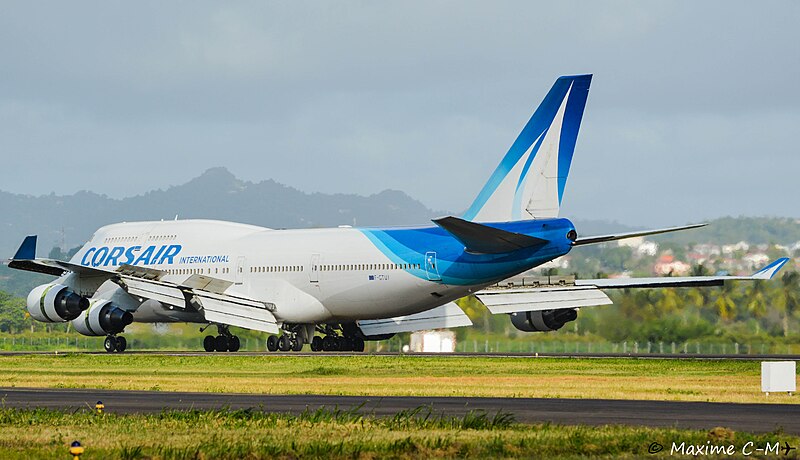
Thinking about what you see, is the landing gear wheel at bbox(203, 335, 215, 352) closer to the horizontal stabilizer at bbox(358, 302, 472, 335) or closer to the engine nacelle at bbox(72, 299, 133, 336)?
the engine nacelle at bbox(72, 299, 133, 336)

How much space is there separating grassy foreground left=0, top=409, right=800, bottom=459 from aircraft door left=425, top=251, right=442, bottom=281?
93.5 ft

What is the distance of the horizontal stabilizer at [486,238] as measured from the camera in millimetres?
47562

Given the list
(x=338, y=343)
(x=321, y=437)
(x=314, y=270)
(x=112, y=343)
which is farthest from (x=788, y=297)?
(x=321, y=437)

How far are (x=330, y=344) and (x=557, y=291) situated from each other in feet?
39.9

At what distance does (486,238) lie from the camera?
49281mm

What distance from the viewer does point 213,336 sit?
214ft

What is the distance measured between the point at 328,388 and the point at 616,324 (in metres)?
28.4

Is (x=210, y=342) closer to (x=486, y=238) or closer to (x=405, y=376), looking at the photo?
(x=486, y=238)

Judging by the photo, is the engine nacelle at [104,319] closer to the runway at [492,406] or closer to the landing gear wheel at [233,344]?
the landing gear wheel at [233,344]

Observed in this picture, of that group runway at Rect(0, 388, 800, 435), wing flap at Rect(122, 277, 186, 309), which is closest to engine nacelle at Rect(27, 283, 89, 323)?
wing flap at Rect(122, 277, 186, 309)

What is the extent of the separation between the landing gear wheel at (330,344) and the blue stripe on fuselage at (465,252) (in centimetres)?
718

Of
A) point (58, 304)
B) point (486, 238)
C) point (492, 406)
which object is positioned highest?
point (486, 238)

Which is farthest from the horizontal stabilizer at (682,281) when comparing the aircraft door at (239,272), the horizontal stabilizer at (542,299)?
the aircraft door at (239,272)

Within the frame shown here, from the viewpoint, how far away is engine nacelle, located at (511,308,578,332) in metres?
60.4
